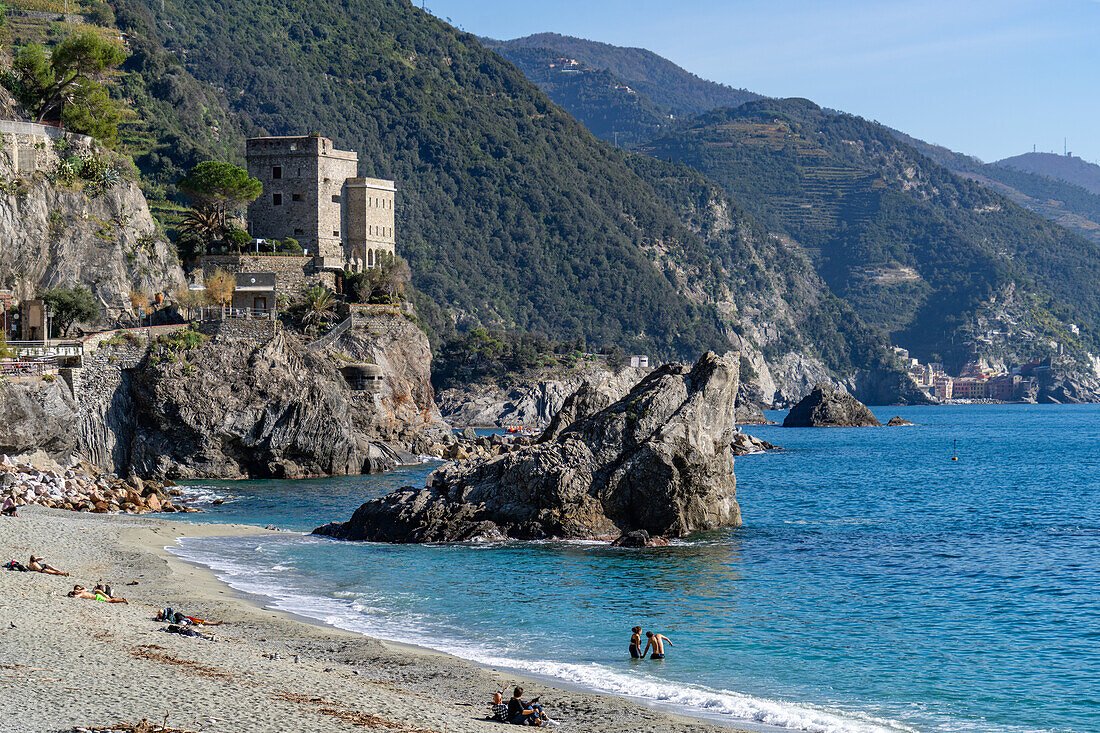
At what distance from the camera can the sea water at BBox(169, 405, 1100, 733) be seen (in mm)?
18000

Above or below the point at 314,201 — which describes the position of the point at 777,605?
Answer: below

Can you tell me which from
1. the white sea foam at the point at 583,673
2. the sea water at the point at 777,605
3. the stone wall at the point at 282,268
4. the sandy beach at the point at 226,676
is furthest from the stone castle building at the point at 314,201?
the sandy beach at the point at 226,676

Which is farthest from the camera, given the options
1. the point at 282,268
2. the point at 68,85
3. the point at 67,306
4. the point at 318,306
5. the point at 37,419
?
the point at 282,268

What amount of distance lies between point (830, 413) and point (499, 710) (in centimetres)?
13016

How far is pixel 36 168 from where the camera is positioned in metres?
58.6

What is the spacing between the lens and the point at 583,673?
1888cm

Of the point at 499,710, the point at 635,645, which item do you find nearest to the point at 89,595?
the point at 499,710

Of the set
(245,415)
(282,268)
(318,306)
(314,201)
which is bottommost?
(245,415)

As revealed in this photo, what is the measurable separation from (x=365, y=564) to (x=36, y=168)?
A: 4009 centimetres

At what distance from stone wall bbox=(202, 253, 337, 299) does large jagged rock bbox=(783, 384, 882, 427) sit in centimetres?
8426

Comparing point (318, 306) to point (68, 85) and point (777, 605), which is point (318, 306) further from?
point (777, 605)

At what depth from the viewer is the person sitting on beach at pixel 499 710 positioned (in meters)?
15.5

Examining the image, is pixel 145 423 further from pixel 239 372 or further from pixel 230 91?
pixel 230 91

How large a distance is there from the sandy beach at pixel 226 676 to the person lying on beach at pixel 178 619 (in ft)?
0.82
